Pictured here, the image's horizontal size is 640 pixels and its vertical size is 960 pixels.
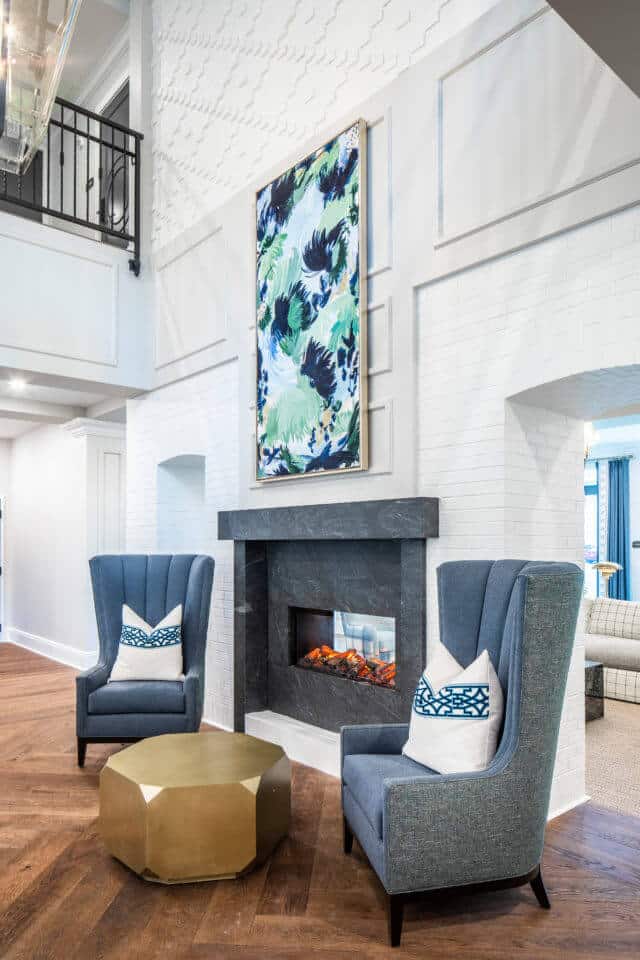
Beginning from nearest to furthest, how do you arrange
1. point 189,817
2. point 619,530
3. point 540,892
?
point 540,892 → point 189,817 → point 619,530

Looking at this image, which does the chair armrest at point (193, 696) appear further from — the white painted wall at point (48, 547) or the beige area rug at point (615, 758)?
the white painted wall at point (48, 547)

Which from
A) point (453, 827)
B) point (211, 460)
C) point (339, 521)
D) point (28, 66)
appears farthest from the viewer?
point (211, 460)

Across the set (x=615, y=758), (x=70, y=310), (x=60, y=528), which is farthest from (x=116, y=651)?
(x=60, y=528)

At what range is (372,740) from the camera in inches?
110

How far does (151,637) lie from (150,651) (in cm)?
9

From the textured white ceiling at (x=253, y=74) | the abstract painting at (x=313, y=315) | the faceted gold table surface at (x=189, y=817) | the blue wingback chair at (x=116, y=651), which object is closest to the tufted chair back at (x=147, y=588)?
the blue wingback chair at (x=116, y=651)

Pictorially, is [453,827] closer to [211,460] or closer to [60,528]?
[211,460]

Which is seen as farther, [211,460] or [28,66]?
[211,460]

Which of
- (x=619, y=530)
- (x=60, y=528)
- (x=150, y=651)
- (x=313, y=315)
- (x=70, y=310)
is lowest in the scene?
(x=150, y=651)

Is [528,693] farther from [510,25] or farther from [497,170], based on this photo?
[510,25]

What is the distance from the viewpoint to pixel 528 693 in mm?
2270

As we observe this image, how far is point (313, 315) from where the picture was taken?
160 inches

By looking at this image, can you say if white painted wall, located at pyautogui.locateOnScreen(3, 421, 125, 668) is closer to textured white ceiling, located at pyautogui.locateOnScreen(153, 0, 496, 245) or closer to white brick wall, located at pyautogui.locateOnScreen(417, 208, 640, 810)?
textured white ceiling, located at pyautogui.locateOnScreen(153, 0, 496, 245)

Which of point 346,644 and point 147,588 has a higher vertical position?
point 147,588
